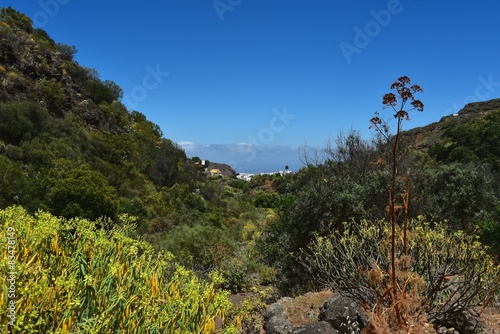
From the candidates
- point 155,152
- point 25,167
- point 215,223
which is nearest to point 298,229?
point 215,223

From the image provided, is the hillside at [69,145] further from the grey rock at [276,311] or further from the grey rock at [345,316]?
the grey rock at [345,316]

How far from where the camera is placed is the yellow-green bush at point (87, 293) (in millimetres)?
2203

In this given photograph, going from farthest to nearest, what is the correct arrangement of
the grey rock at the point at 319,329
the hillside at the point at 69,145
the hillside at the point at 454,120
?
the hillside at the point at 454,120
the hillside at the point at 69,145
the grey rock at the point at 319,329

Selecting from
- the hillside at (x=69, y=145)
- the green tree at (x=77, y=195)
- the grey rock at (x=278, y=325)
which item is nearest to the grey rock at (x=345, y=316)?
the grey rock at (x=278, y=325)

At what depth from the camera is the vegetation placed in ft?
9.04

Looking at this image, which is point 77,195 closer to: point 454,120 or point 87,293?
point 87,293

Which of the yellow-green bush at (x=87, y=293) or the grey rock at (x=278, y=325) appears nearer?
the yellow-green bush at (x=87, y=293)

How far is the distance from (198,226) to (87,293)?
12.5m

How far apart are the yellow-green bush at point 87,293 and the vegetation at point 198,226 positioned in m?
0.02

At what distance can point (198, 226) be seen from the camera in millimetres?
14867

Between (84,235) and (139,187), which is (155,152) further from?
(84,235)

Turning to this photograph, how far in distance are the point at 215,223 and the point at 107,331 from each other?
24.2 m

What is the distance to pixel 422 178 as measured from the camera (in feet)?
39.3

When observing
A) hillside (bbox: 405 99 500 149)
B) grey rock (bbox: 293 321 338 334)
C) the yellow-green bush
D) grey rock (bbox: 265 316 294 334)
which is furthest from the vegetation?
hillside (bbox: 405 99 500 149)
